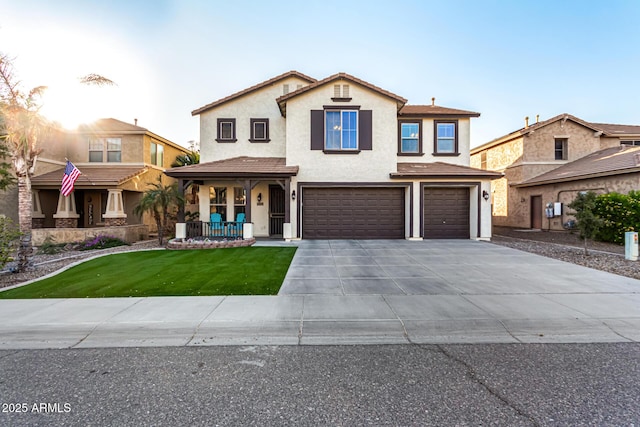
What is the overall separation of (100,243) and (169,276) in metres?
8.86

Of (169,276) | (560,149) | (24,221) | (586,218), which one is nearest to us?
(169,276)

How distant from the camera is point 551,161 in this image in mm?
20500

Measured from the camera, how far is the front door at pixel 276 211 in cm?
1506

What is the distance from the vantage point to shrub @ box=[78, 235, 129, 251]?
517 inches

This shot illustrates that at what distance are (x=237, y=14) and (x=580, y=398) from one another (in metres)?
15.1

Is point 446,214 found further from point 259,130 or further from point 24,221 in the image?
point 24,221

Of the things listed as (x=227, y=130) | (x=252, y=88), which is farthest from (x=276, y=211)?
(x=252, y=88)

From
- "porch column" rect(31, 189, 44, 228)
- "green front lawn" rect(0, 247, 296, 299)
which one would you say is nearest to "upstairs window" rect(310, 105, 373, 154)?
"green front lawn" rect(0, 247, 296, 299)

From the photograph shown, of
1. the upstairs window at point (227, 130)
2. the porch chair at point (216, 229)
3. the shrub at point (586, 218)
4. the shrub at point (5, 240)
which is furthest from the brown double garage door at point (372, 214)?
the shrub at point (5, 240)

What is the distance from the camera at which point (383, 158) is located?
1402 centimetres

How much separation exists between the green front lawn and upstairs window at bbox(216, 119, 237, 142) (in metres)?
7.43

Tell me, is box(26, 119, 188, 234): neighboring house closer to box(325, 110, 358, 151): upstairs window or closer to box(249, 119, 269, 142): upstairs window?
box(249, 119, 269, 142): upstairs window

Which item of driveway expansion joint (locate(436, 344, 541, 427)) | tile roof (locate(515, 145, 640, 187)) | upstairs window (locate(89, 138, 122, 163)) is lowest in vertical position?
driveway expansion joint (locate(436, 344, 541, 427))

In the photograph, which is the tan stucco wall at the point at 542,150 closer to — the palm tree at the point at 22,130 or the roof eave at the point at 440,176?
the roof eave at the point at 440,176
